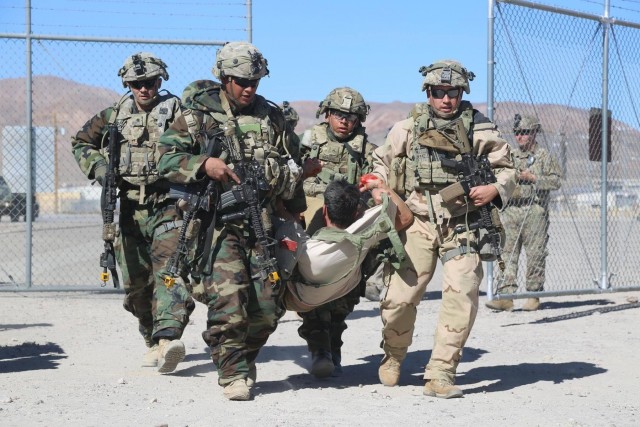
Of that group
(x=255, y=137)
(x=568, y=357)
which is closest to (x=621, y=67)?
(x=568, y=357)

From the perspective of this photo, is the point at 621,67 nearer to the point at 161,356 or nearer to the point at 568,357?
the point at 568,357

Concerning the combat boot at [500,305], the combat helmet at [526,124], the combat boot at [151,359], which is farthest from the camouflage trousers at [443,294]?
the combat helmet at [526,124]

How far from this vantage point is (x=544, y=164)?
446 inches

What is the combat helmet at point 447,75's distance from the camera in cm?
669

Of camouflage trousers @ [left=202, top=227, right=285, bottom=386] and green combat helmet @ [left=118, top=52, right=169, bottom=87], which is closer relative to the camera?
camouflage trousers @ [left=202, top=227, right=285, bottom=386]

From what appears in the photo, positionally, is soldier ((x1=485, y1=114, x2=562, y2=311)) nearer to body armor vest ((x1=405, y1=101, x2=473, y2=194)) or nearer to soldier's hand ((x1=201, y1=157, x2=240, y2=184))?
body armor vest ((x1=405, y1=101, x2=473, y2=194))

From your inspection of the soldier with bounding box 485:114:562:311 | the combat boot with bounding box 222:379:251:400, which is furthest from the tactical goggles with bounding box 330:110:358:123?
the soldier with bounding box 485:114:562:311

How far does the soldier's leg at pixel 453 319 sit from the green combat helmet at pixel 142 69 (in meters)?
2.49

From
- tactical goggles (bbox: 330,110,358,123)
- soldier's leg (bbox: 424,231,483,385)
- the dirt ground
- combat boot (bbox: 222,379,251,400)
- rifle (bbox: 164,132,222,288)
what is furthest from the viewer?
tactical goggles (bbox: 330,110,358,123)

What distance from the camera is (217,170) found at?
6.29 m

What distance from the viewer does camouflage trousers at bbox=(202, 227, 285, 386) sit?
6312mm

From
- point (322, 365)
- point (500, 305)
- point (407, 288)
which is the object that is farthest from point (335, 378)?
point (500, 305)

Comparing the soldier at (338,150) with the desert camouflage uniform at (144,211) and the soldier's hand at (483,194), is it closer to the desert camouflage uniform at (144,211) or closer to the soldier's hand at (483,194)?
the desert camouflage uniform at (144,211)

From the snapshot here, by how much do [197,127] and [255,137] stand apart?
13.3 inches
